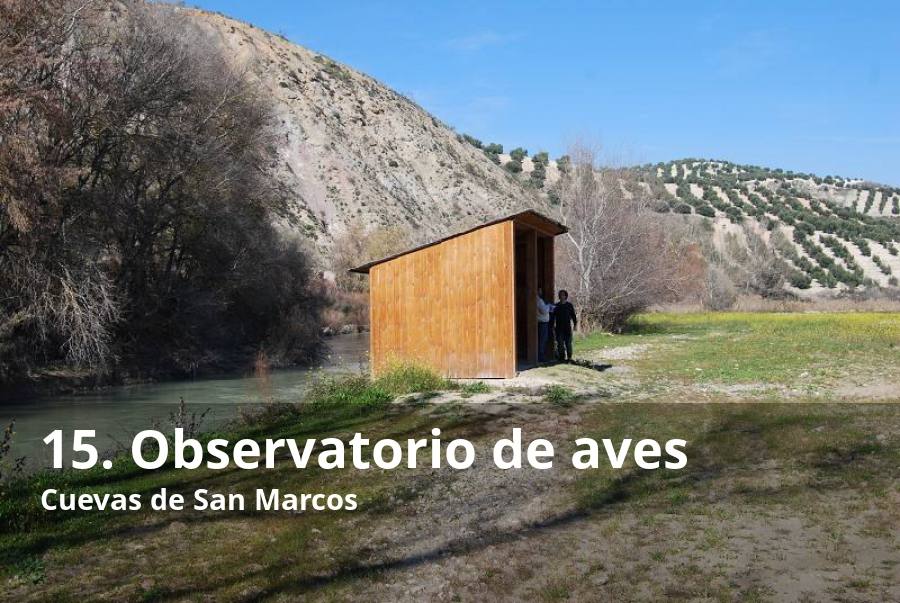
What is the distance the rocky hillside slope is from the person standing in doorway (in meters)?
39.6

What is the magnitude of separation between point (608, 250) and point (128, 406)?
2080 centimetres

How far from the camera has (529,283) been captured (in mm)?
20531

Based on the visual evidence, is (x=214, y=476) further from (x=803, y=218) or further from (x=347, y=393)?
(x=803, y=218)

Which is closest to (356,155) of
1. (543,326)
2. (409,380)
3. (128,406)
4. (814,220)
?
(128,406)

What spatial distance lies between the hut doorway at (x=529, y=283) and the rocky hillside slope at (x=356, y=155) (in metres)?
A: 38.3

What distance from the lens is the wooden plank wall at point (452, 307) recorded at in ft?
57.2

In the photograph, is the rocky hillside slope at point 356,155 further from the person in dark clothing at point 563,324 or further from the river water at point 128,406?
the person in dark clothing at point 563,324

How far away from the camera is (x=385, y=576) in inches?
254

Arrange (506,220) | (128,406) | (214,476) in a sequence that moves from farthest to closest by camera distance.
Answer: (128,406)
(506,220)
(214,476)

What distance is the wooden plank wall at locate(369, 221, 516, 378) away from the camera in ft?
57.2

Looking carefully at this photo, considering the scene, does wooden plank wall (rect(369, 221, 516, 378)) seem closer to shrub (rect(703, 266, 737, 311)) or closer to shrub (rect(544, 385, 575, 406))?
Result: shrub (rect(544, 385, 575, 406))

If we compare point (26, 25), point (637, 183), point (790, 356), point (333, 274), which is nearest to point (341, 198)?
point (333, 274)

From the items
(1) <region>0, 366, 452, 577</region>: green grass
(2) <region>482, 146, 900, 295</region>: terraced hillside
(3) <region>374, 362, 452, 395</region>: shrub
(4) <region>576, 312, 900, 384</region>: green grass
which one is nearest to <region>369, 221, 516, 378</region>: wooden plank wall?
(3) <region>374, 362, 452, 395</region>: shrub

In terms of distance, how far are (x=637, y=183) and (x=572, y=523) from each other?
30761mm
